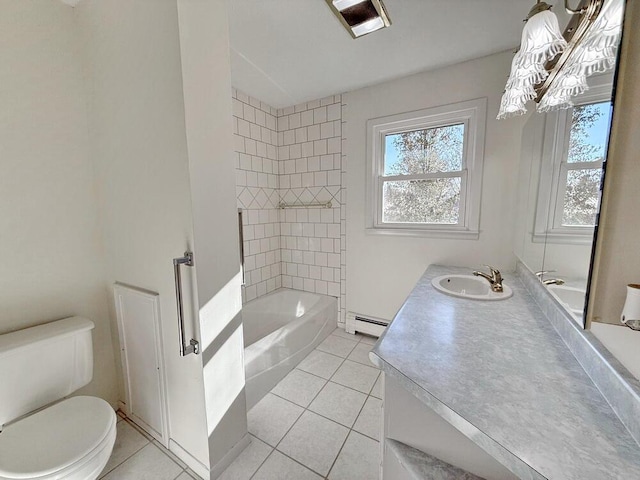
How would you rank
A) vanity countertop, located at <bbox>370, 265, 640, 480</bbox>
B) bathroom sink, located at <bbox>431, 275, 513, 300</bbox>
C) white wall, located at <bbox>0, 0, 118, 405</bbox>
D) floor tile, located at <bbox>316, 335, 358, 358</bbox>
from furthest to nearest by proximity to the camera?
floor tile, located at <bbox>316, 335, 358, 358</bbox>
bathroom sink, located at <bbox>431, 275, 513, 300</bbox>
white wall, located at <bbox>0, 0, 118, 405</bbox>
vanity countertop, located at <bbox>370, 265, 640, 480</bbox>

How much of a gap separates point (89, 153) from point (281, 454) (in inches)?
81.1

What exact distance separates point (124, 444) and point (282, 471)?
94cm

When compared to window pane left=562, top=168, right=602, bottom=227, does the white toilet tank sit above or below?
below

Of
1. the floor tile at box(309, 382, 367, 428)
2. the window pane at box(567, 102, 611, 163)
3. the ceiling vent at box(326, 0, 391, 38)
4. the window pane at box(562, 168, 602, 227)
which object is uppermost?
the ceiling vent at box(326, 0, 391, 38)

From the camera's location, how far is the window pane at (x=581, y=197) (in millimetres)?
806

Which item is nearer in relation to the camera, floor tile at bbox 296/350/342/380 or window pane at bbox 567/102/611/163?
window pane at bbox 567/102/611/163

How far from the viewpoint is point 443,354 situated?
887 mm

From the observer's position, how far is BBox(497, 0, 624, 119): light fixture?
756mm

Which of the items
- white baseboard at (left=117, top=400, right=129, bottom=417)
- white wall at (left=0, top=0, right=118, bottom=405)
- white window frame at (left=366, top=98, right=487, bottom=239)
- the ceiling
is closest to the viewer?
white wall at (left=0, top=0, right=118, bottom=405)

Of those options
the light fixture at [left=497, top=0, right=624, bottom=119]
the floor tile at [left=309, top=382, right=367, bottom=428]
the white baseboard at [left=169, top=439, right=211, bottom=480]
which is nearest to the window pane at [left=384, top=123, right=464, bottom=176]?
the light fixture at [left=497, top=0, right=624, bottom=119]

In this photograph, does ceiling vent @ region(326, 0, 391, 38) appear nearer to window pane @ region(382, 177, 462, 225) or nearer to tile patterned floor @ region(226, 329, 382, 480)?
window pane @ region(382, 177, 462, 225)

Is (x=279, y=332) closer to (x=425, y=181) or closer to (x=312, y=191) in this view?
(x=312, y=191)

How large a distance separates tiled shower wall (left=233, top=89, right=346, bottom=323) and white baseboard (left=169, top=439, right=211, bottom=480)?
140 cm

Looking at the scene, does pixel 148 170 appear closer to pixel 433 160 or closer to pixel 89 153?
pixel 89 153
